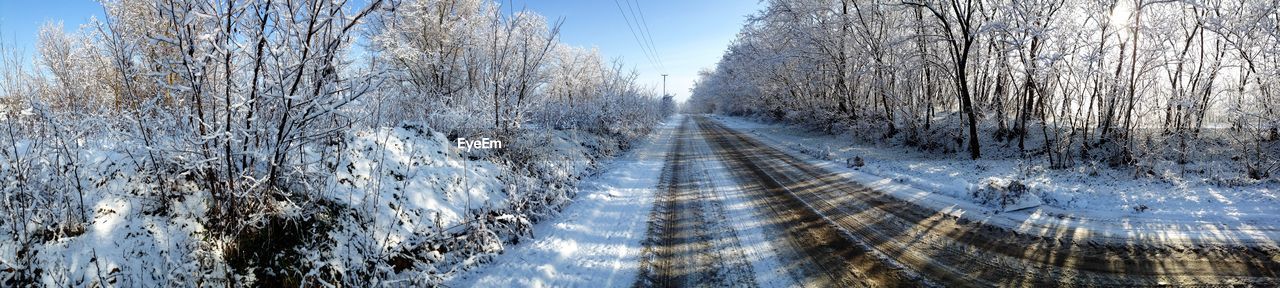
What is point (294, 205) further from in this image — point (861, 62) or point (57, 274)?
point (861, 62)

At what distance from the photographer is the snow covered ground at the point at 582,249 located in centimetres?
420

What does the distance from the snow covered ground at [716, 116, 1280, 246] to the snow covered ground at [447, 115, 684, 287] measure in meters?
4.05

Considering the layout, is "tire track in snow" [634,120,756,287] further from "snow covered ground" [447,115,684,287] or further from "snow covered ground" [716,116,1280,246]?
"snow covered ground" [716,116,1280,246]

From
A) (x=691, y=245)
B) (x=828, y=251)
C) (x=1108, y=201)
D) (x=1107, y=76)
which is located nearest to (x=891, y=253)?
(x=828, y=251)

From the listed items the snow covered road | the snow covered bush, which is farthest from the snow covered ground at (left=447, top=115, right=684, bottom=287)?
the snow covered bush

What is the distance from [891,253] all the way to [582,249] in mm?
2944

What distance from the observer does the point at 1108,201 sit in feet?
20.9

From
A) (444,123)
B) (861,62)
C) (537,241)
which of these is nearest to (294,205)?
(537,241)

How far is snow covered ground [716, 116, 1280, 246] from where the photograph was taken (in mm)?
5020

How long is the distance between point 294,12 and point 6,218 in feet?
7.25

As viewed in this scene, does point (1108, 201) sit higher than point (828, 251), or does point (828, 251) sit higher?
point (1108, 201)

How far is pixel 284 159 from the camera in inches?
160

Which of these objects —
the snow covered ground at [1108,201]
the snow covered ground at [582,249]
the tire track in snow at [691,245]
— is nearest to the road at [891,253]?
the tire track in snow at [691,245]

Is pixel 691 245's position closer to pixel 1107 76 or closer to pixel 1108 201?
pixel 1108 201
